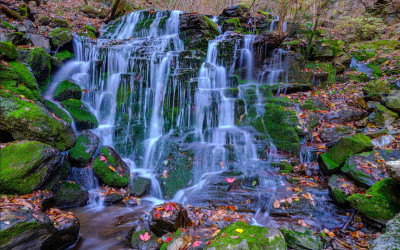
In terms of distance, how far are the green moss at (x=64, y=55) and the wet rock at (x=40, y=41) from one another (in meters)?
0.44

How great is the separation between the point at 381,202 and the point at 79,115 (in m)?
9.38

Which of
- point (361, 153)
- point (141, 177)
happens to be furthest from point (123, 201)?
point (361, 153)

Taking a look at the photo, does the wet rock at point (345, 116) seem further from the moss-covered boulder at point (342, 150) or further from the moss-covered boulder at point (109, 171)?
the moss-covered boulder at point (109, 171)

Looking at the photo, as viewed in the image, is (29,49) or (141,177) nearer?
(141,177)

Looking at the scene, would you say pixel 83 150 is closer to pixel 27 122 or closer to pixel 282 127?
pixel 27 122

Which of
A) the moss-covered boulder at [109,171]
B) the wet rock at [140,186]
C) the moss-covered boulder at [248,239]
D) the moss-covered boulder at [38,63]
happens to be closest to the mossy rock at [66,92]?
the moss-covered boulder at [38,63]

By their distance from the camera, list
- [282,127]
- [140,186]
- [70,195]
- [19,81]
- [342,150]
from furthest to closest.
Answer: [282,127] → [140,186] → [19,81] → [342,150] → [70,195]

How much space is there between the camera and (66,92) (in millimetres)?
8367

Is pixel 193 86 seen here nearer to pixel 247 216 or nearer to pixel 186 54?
pixel 186 54

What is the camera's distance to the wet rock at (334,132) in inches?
278

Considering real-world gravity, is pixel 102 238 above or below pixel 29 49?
below

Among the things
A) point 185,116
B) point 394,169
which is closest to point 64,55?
point 185,116

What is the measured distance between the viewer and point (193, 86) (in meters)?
9.30

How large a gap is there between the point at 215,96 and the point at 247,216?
5543mm
